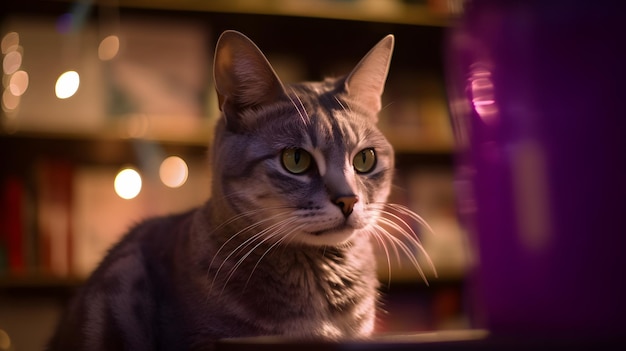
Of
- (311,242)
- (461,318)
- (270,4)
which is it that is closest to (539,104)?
(311,242)

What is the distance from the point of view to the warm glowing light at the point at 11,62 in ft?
7.58

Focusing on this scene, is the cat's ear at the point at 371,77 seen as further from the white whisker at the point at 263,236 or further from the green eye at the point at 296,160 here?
the white whisker at the point at 263,236

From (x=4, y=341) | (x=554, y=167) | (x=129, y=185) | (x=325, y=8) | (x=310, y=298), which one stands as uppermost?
(x=325, y=8)

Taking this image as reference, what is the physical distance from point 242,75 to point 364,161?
24 cm

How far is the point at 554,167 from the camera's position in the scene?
19.3 inches

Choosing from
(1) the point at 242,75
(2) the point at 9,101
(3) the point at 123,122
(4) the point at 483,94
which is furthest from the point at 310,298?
(2) the point at 9,101

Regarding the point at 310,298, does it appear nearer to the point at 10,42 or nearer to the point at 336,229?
the point at 336,229

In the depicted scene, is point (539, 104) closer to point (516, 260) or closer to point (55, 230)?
point (516, 260)

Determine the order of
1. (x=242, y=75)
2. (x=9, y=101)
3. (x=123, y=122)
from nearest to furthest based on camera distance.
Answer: (x=242, y=75)
(x=9, y=101)
(x=123, y=122)

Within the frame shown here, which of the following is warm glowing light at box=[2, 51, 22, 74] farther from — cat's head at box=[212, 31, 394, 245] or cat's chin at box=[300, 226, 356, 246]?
cat's chin at box=[300, 226, 356, 246]

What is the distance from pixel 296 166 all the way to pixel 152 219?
1.52ft

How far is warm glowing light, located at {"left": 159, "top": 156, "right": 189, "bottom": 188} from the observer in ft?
8.43

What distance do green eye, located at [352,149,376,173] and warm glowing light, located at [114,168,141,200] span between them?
1.64m

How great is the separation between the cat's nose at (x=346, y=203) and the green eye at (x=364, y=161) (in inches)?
5.2
